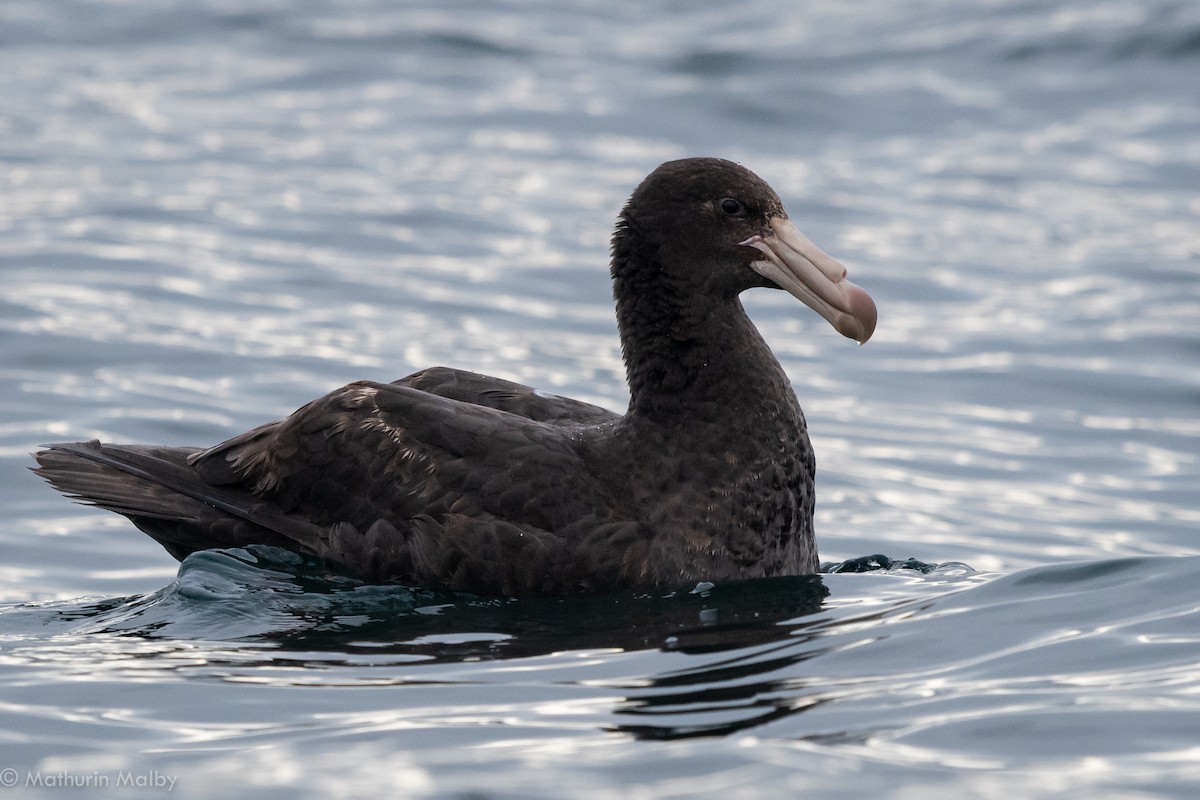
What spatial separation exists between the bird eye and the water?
1.51 meters

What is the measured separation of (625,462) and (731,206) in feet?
3.65

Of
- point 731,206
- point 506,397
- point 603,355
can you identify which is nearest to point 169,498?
point 506,397

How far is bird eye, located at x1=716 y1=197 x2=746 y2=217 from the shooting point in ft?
25.1

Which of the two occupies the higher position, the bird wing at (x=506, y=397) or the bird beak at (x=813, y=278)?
the bird beak at (x=813, y=278)

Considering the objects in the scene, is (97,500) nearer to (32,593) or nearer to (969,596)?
(32,593)

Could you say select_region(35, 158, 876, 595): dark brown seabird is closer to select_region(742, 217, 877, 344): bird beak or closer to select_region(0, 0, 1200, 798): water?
select_region(742, 217, 877, 344): bird beak

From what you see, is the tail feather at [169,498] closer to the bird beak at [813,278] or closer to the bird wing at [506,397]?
the bird wing at [506,397]

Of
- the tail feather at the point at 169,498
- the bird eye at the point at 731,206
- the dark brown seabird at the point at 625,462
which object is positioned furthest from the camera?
the tail feather at the point at 169,498

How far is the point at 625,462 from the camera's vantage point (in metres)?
7.54

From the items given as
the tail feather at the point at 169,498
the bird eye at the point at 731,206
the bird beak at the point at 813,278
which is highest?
the bird eye at the point at 731,206

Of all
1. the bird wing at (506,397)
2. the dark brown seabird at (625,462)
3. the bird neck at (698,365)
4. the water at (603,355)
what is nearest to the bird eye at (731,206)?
the dark brown seabird at (625,462)

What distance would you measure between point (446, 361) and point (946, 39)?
1085 cm

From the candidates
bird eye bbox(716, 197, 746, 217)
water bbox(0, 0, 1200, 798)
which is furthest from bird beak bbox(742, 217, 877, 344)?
water bbox(0, 0, 1200, 798)

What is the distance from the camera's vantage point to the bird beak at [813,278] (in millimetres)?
7449
